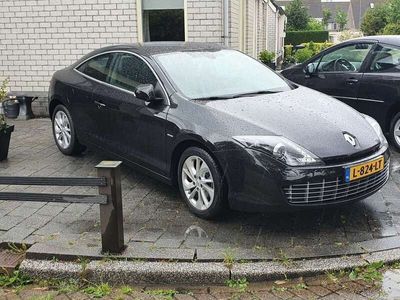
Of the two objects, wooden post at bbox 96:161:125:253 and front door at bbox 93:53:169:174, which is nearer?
wooden post at bbox 96:161:125:253

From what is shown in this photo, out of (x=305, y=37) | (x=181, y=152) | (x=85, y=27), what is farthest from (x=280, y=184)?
(x=305, y=37)

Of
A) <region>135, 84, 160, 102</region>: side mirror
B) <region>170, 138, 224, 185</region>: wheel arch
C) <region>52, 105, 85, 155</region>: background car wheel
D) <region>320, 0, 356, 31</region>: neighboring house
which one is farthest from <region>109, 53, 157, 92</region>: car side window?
<region>320, 0, 356, 31</region>: neighboring house

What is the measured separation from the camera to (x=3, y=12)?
9.26 m

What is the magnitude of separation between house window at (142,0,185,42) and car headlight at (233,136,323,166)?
536 centimetres

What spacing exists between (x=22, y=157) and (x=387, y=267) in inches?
188

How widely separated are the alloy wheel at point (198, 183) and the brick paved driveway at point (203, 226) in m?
0.18

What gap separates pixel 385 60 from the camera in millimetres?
6602

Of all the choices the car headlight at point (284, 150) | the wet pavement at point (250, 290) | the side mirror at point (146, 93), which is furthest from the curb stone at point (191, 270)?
the side mirror at point (146, 93)

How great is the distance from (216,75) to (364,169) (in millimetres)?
1776

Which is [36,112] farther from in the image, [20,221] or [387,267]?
[387,267]

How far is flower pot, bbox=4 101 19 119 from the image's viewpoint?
28.5 ft

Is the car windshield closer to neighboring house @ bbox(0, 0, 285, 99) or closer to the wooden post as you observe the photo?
the wooden post

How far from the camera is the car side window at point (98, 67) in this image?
5.60 m

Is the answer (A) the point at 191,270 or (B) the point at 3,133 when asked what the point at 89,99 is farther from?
(A) the point at 191,270
